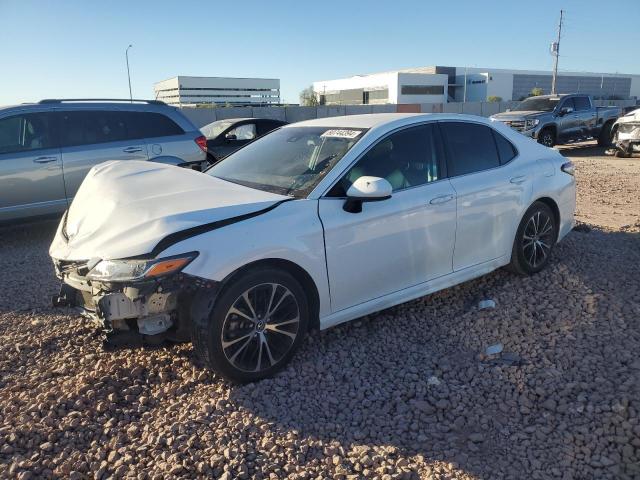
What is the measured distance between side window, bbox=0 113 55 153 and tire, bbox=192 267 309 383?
16.3ft

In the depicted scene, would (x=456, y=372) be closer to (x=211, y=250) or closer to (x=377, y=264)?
(x=377, y=264)

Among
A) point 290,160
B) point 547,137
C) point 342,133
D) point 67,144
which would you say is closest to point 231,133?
point 67,144

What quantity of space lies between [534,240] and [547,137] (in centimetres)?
1270

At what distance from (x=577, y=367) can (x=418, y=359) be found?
3.42 ft

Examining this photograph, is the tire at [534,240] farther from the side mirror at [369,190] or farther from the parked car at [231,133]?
the parked car at [231,133]

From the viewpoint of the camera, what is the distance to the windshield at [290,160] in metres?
3.71

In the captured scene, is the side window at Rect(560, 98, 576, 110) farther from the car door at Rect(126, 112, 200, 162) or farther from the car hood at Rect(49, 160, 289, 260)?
the car hood at Rect(49, 160, 289, 260)

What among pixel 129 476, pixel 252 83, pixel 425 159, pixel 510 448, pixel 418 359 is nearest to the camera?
pixel 129 476

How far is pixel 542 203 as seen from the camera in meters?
4.91

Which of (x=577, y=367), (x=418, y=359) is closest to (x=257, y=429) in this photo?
(x=418, y=359)

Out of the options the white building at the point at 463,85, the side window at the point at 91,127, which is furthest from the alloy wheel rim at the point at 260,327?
the white building at the point at 463,85

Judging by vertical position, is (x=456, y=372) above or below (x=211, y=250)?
below

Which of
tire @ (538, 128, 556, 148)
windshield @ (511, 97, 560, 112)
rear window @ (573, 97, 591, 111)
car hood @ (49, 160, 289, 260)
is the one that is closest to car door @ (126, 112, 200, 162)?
car hood @ (49, 160, 289, 260)

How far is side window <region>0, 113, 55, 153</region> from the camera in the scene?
6.53 m
